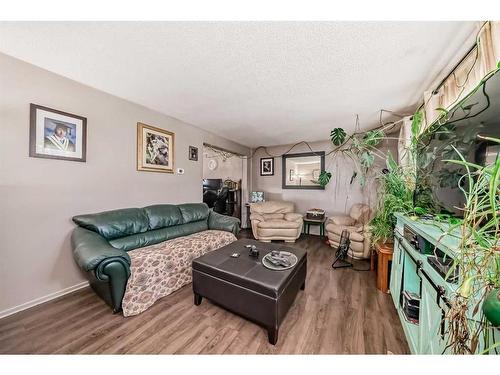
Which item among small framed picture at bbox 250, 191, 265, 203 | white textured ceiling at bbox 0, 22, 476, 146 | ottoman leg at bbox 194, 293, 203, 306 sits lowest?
ottoman leg at bbox 194, 293, 203, 306

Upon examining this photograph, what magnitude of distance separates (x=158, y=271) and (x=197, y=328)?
68 cm

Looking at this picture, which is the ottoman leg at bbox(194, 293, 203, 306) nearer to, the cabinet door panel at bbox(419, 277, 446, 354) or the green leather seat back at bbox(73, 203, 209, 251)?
the green leather seat back at bbox(73, 203, 209, 251)

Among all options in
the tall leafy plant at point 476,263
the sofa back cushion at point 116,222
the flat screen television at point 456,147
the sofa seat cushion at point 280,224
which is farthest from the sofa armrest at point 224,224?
the tall leafy plant at point 476,263

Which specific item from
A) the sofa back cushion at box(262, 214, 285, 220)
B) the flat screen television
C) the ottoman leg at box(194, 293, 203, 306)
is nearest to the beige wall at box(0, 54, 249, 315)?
the ottoman leg at box(194, 293, 203, 306)

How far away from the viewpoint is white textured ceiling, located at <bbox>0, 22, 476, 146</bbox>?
4.25 feet

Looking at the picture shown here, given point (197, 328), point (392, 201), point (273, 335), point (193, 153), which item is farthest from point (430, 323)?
point (193, 153)

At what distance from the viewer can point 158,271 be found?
183cm

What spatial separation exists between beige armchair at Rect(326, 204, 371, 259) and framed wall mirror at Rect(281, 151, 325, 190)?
1.05 m

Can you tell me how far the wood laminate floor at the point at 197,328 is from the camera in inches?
51.6

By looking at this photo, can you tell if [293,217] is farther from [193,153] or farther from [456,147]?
[456,147]

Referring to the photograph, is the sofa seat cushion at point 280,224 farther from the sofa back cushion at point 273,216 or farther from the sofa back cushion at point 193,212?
the sofa back cushion at point 193,212

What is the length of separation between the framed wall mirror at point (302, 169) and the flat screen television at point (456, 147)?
2.79 m
